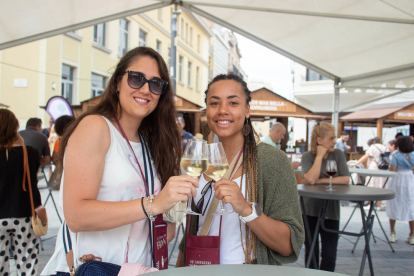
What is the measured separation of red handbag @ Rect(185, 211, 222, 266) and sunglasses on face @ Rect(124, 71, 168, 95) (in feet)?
2.50

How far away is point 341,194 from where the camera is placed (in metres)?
2.82

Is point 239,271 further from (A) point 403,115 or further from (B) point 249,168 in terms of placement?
(A) point 403,115

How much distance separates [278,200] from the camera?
150 centimetres

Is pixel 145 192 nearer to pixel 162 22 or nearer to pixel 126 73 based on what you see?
pixel 126 73

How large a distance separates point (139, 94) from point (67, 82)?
13.3 metres

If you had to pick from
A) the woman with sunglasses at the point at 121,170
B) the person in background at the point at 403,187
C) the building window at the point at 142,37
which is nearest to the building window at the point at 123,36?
the building window at the point at 142,37

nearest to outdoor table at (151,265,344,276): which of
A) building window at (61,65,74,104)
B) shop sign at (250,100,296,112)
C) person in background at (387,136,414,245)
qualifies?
person in background at (387,136,414,245)

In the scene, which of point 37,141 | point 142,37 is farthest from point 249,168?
point 142,37

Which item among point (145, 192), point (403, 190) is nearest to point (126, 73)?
point (145, 192)

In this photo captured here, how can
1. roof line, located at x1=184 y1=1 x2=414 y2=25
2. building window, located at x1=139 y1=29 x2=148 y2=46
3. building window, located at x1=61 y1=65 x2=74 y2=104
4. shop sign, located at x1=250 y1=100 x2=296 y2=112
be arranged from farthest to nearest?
building window, located at x1=139 y1=29 x2=148 y2=46 → building window, located at x1=61 y1=65 x2=74 y2=104 → shop sign, located at x1=250 y1=100 x2=296 y2=112 → roof line, located at x1=184 y1=1 x2=414 y2=25

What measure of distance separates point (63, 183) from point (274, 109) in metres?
7.44

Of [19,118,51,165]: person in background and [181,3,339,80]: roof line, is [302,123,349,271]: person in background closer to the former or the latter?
[181,3,339,80]: roof line

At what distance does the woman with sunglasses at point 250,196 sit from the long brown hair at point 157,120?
0.22 meters

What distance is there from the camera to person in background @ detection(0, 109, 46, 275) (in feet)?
9.55
